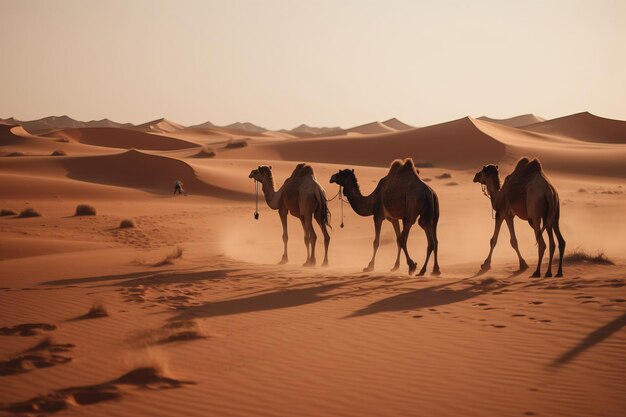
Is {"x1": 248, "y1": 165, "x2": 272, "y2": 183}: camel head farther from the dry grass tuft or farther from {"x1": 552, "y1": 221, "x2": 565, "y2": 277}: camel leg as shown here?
{"x1": 552, "y1": 221, "x2": 565, "y2": 277}: camel leg

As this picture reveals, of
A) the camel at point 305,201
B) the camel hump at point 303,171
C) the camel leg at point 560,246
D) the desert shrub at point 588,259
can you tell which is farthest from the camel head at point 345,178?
the desert shrub at point 588,259

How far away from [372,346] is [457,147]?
47.1m

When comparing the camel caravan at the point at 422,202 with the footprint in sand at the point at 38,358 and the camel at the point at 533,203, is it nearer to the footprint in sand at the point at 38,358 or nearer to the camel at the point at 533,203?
the camel at the point at 533,203

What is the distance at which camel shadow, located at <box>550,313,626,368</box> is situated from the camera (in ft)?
22.6

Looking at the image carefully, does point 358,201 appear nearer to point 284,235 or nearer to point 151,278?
point 284,235

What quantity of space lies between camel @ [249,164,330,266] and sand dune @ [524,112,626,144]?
67048 millimetres

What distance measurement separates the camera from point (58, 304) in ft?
33.5

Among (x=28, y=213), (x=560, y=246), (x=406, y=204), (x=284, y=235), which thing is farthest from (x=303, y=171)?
(x=28, y=213)

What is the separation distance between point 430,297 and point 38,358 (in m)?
5.66

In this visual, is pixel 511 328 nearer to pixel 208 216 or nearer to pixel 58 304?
pixel 58 304

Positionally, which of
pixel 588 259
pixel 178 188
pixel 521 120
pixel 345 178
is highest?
pixel 521 120

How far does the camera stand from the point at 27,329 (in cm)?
856

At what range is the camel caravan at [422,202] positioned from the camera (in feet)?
39.7

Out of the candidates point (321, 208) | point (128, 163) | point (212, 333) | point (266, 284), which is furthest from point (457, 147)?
point (212, 333)
